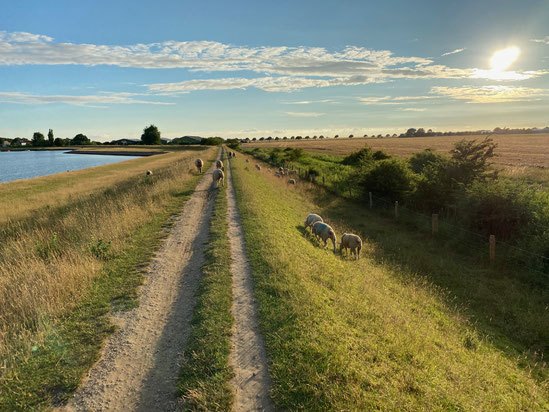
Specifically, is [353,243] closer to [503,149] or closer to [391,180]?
[391,180]

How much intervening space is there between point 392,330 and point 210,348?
441 centimetres

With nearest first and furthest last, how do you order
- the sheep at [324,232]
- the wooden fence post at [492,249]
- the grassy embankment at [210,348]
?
the grassy embankment at [210,348] → the wooden fence post at [492,249] → the sheep at [324,232]

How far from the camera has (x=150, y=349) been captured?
6500 millimetres

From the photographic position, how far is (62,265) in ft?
30.8

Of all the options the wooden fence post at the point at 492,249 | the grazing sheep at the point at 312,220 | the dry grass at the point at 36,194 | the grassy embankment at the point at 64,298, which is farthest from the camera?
the dry grass at the point at 36,194

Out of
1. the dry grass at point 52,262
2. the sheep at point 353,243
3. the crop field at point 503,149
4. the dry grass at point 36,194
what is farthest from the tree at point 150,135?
the sheep at point 353,243

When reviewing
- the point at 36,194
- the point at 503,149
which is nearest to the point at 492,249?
the point at 36,194

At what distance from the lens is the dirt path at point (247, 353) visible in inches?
201

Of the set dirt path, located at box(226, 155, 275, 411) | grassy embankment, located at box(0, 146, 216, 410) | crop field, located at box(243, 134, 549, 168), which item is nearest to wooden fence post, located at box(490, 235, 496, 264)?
crop field, located at box(243, 134, 549, 168)

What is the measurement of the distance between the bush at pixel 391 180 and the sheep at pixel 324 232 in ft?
42.9

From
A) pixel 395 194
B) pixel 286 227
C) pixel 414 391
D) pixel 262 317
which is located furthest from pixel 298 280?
pixel 395 194

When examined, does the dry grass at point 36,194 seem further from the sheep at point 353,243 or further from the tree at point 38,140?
the tree at point 38,140

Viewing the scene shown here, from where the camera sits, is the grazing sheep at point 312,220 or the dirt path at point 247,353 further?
the grazing sheep at point 312,220

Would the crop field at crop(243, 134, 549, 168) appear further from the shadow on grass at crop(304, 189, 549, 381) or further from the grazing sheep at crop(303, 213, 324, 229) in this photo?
the grazing sheep at crop(303, 213, 324, 229)
